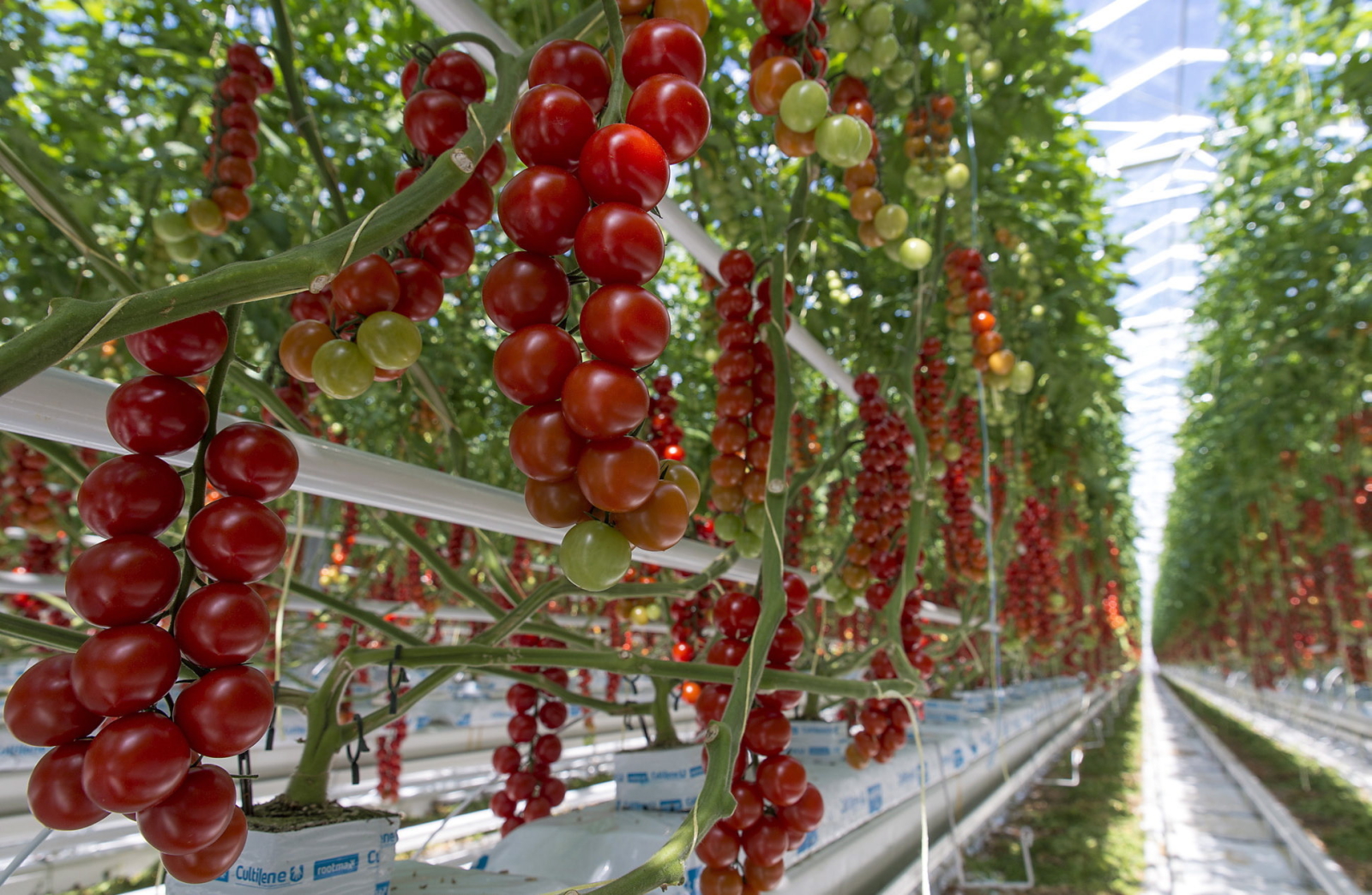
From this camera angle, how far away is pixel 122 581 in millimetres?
314

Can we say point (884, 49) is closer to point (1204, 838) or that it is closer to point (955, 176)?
point (955, 176)

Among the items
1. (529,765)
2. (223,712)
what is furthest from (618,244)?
(529,765)

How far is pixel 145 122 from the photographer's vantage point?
6.70 feet

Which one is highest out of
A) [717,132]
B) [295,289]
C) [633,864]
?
[717,132]

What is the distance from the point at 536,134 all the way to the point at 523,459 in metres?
0.15

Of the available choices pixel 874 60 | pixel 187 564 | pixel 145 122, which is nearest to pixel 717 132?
pixel 874 60

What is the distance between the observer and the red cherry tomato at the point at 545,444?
349mm

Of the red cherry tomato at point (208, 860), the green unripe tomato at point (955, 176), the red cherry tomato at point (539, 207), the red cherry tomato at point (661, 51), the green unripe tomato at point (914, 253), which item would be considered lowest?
the red cherry tomato at point (208, 860)

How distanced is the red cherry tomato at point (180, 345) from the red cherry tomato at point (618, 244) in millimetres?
158

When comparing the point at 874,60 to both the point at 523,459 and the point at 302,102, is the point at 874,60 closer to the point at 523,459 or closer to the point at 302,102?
the point at 302,102

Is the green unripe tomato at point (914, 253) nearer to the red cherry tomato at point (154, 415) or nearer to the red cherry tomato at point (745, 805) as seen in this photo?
the red cherry tomato at point (745, 805)

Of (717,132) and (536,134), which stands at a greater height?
(717,132)

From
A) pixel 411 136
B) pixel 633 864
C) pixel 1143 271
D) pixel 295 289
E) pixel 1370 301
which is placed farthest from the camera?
pixel 1143 271

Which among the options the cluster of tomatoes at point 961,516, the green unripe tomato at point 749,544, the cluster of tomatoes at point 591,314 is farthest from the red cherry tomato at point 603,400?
the cluster of tomatoes at point 961,516
